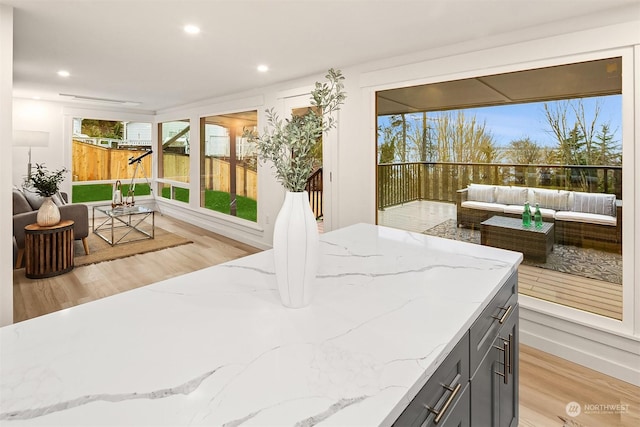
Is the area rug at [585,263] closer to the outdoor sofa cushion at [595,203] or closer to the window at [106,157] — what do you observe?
the outdoor sofa cushion at [595,203]

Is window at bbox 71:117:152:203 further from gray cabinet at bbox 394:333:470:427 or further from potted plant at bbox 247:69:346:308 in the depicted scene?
gray cabinet at bbox 394:333:470:427

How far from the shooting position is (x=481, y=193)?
2967mm

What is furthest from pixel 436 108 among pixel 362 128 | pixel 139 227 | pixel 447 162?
pixel 139 227

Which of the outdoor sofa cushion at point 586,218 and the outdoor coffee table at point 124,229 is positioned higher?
the outdoor sofa cushion at point 586,218

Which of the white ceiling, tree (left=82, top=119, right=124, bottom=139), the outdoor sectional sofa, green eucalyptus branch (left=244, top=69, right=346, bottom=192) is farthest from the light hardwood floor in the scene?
tree (left=82, top=119, right=124, bottom=139)

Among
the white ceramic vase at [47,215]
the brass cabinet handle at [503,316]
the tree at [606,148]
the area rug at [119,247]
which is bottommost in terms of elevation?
the area rug at [119,247]

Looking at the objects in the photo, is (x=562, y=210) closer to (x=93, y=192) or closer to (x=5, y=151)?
(x=5, y=151)

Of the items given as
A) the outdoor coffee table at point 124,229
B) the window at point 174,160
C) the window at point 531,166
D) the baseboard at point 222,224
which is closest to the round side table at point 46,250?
the outdoor coffee table at point 124,229

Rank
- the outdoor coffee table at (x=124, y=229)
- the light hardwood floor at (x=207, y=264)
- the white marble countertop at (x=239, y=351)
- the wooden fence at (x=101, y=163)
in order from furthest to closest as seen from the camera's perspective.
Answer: the wooden fence at (x=101, y=163) → the outdoor coffee table at (x=124, y=229) → the light hardwood floor at (x=207, y=264) → the white marble countertop at (x=239, y=351)

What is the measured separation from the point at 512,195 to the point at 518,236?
13.5 inches

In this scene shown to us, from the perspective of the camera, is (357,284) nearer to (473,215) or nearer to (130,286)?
(473,215)

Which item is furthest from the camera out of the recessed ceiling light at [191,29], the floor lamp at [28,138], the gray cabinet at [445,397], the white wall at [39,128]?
the white wall at [39,128]

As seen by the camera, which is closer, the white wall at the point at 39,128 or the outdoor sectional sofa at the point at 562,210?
the outdoor sectional sofa at the point at 562,210

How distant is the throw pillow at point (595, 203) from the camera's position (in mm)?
2330
